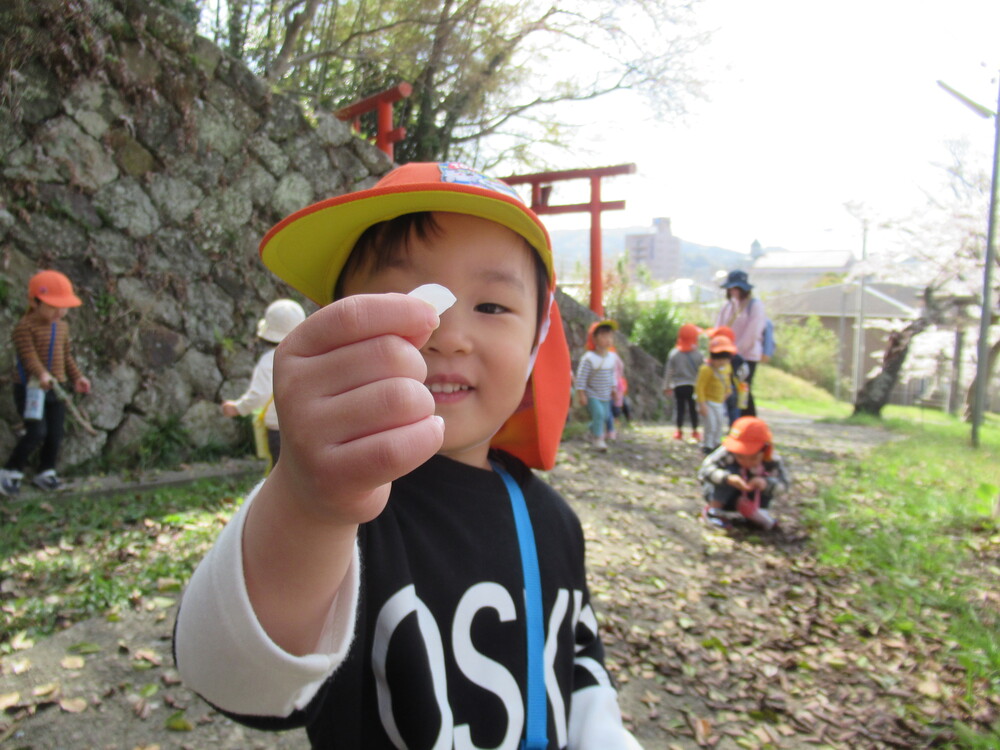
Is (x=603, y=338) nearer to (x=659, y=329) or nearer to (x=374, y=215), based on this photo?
(x=374, y=215)

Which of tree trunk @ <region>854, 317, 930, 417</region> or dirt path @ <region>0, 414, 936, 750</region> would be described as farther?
tree trunk @ <region>854, 317, 930, 417</region>

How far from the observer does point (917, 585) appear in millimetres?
3900

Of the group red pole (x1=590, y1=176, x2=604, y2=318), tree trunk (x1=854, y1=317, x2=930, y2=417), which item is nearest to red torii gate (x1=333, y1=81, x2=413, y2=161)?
red pole (x1=590, y1=176, x2=604, y2=318)

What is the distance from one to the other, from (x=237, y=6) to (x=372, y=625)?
9264 mm

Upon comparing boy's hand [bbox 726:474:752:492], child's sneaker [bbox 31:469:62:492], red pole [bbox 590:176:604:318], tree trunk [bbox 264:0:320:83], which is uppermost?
tree trunk [bbox 264:0:320:83]

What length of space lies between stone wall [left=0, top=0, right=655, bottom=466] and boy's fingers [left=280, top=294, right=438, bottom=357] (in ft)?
19.0

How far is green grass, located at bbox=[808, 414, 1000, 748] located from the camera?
3242 millimetres

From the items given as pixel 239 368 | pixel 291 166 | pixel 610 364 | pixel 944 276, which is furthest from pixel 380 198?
pixel 944 276

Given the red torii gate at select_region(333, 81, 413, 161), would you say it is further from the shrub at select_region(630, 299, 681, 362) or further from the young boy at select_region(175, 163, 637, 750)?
the young boy at select_region(175, 163, 637, 750)

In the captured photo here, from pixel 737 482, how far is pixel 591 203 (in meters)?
7.83

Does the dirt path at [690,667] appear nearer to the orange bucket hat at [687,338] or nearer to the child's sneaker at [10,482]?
the child's sneaker at [10,482]

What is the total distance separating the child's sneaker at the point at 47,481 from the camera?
4883 millimetres

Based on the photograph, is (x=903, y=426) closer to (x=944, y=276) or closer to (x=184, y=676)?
(x=944, y=276)

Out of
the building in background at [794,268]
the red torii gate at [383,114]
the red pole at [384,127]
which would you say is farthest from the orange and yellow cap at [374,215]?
the building in background at [794,268]
